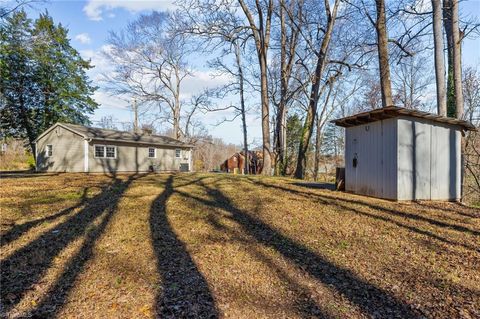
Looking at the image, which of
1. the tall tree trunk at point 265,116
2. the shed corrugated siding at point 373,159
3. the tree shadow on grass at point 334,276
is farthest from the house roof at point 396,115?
the tall tree trunk at point 265,116

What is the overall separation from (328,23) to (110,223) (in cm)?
1251

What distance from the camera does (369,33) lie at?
1139 cm

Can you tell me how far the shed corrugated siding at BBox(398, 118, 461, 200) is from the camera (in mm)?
6797

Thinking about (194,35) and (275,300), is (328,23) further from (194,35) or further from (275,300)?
(275,300)

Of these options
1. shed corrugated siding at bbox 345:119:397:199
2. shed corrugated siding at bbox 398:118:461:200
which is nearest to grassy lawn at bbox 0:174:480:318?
shed corrugated siding at bbox 398:118:461:200

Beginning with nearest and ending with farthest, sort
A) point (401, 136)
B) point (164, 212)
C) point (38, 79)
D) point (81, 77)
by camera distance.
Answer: point (164, 212)
point (401, 136)
point (38, 79)
point (81, 77)

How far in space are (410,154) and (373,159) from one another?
2.96 feet

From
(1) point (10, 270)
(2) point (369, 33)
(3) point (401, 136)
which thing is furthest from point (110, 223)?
(2) point (369, 33)

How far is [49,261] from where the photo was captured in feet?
11.8

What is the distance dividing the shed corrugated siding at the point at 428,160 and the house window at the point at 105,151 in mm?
16041

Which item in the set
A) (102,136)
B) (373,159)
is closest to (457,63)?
(373,159)

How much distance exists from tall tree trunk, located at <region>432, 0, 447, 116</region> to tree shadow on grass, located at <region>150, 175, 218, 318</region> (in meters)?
8.47

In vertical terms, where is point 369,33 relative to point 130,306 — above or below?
above

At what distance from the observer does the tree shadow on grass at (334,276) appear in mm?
2559
